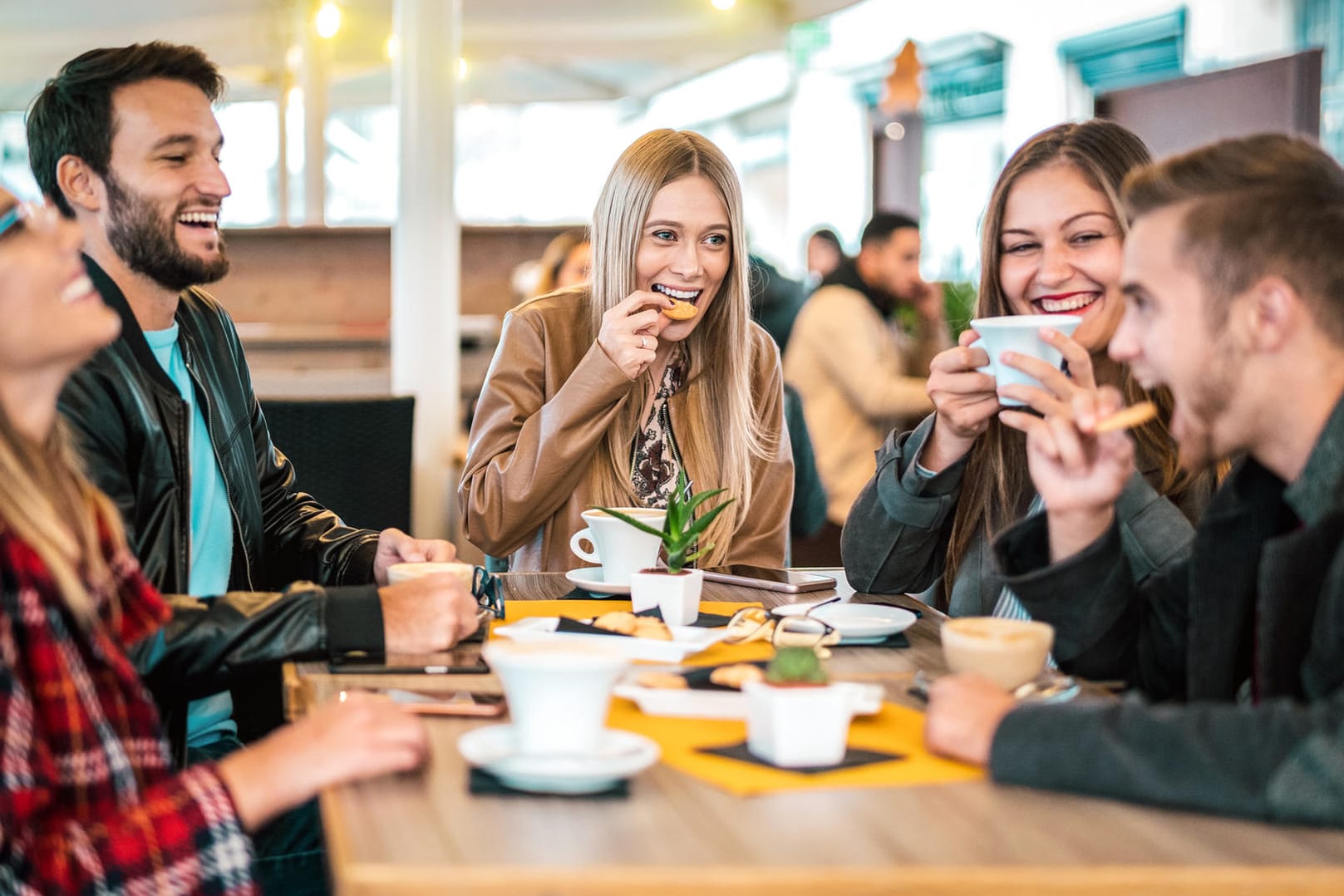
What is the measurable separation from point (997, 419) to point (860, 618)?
1.74 feet

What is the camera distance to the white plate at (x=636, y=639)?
1.60 meters

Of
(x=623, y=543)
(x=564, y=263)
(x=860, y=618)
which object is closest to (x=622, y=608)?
(x=623, y=543)

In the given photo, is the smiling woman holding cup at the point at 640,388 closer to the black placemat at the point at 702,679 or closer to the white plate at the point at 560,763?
the black placemat at the point at 702,679

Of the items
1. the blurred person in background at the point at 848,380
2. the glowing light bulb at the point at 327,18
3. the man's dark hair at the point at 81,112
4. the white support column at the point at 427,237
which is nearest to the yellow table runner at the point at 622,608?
the man's dark hair at the point at 81,112

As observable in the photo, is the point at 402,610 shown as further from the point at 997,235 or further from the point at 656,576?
the point at 997,235

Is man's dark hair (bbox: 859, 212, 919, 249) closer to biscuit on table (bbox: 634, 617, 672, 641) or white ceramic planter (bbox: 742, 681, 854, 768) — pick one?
biscuit on table (bbox: 634, 617, 672, 641)

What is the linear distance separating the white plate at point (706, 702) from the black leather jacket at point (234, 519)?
0.38 metres

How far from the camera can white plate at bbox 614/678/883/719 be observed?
137cm

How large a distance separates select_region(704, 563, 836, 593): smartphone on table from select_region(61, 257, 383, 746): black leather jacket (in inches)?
21.1

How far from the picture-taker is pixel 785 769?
3.91 feet

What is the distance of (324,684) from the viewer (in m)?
1.48

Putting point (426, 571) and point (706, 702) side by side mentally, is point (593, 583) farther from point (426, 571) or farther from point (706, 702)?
point (706, 702)

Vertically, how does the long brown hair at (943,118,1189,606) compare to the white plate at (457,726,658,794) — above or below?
above

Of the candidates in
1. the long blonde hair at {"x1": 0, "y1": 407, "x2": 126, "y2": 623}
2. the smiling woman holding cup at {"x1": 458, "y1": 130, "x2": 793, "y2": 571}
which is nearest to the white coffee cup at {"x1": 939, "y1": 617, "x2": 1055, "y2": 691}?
the long blonde hair at {"x1": 0, "y1": 407, "x2": 126, "y2": 623}
